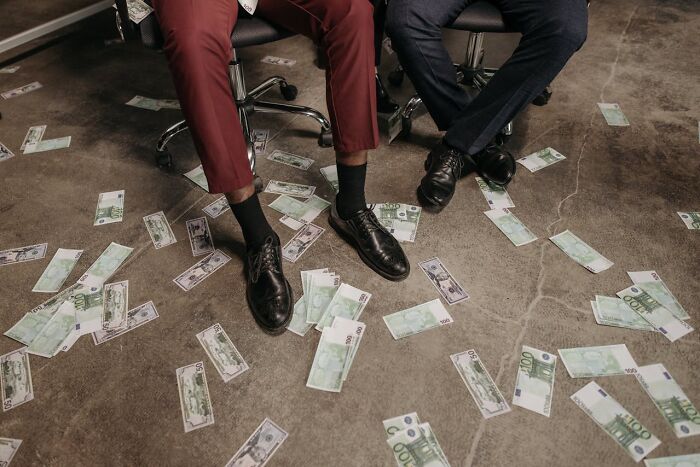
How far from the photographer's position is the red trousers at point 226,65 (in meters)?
1.09

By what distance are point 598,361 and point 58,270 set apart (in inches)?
60.9

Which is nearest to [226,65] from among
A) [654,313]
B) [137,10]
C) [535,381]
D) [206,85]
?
[206,85]

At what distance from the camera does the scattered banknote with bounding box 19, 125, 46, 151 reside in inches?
74.8

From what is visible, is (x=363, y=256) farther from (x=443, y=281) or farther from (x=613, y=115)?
(x=613, y=115)

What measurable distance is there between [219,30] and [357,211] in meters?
0.62

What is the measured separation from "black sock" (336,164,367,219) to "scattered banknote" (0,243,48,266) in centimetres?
96

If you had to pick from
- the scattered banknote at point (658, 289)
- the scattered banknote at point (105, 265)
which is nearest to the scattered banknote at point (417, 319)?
the scattered banknote at point (658, 289)

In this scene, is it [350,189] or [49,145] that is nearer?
[350,189]

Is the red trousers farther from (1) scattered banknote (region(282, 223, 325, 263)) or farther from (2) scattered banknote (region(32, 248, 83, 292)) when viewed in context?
(2) scattered banknote (region(32, 248, 83, 292))

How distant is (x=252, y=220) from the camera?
49.3 inches

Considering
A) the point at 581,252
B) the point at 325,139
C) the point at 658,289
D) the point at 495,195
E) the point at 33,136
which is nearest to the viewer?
the point at 658,289

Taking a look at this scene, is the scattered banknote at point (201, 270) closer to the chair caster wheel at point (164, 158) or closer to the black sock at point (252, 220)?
the black sock at point (252, 220)

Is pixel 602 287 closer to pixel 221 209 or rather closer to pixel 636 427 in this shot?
pixel 636 427

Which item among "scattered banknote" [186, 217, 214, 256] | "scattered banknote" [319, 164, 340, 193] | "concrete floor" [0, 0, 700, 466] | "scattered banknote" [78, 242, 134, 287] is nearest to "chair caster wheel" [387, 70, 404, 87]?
"concrete floor" [0, 0, 700, 466]
